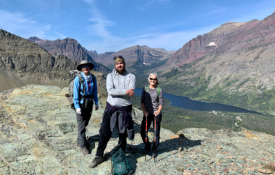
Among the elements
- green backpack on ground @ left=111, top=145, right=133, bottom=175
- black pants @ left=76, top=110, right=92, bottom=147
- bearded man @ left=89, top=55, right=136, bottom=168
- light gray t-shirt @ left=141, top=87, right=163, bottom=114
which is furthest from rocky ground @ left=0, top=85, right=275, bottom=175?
light gray t-shirt @ left=141, top=87, right=163, bottom=114

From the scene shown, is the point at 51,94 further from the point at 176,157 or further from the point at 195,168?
the point at 195,168

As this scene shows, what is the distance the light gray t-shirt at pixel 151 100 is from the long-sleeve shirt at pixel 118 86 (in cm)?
137

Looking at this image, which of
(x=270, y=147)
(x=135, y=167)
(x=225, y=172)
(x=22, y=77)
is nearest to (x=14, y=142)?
(x=135, y=167)

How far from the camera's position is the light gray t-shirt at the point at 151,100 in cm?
654

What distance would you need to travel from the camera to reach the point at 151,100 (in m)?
6.65

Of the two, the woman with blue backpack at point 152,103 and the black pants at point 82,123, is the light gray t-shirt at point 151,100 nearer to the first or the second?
the woman with blue backpack at point 152,103

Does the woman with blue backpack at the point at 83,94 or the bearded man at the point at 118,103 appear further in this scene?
the woman with blue backpack at the point at 83,94

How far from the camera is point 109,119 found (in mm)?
5492

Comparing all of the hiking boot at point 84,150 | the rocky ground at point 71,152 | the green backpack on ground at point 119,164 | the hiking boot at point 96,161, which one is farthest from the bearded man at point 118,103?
the rocky ground at point 71,152

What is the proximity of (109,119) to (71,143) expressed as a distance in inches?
132

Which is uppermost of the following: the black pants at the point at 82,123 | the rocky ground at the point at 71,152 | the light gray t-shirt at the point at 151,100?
the light gray t-shirt at the point at 151,100

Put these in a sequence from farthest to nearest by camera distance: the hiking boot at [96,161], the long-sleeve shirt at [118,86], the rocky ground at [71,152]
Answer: the rocky ground at [71,152]
the hiking boot at [96,161]
the long-sleeve shirt at [118,86]

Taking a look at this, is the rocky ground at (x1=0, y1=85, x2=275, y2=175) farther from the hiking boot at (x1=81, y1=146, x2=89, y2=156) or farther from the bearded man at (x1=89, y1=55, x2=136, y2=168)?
the bearded man at (x1=89, y1=55, x2=136, y2=168)

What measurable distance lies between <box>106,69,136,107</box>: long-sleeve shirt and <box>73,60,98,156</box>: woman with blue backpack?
1.34 meters
